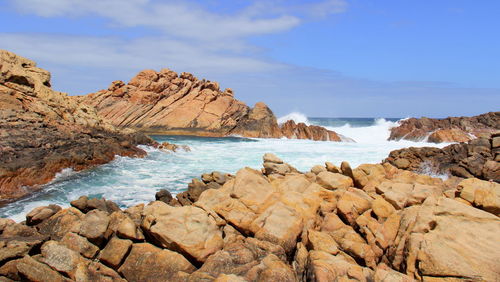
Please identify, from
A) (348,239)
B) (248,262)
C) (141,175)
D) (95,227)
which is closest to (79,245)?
(95,227)

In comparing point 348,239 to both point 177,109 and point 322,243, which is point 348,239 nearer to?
point 322,243

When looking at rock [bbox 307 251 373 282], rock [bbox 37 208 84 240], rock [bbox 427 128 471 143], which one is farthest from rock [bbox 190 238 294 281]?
rock [bbox 427 128 471 143]

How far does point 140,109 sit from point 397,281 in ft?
161

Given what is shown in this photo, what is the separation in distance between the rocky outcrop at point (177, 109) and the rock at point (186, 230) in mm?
39594

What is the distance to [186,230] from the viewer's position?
643 cm

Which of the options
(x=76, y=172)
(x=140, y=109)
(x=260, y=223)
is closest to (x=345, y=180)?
(x=260, y=223)

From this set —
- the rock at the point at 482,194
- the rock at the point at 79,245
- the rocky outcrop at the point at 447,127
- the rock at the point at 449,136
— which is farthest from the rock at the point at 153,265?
the rocky outcrop at the point at 447,127

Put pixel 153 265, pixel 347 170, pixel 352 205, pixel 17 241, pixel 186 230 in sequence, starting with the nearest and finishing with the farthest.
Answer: pixel 153 265 < pixel 17 241 < pixel 186 230 < pixel 352 205 < pixel 347 170

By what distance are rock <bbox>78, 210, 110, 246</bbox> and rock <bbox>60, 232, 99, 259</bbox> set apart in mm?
125

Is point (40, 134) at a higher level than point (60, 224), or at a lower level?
higher

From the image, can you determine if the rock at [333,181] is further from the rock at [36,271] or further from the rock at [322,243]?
the rock at [36,271]

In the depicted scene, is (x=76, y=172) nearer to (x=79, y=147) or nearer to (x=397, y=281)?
(x=79, y=147)

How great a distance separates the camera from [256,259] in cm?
600

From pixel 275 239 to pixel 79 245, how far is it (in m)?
3.61
